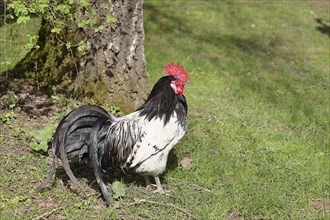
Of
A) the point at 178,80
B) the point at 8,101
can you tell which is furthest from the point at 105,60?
the point at 178,80

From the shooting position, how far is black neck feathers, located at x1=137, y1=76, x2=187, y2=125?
427 cm

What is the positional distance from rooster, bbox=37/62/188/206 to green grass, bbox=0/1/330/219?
37cm

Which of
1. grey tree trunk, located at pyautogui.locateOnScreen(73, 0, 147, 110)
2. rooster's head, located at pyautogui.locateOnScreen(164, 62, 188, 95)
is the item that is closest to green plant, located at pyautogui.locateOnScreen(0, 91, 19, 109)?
grey tree trunk, located at pyautogui.locateOnScreen(73, 0, 147, 110)

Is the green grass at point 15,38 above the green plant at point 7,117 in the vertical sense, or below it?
above

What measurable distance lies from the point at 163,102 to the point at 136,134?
0.39 metres

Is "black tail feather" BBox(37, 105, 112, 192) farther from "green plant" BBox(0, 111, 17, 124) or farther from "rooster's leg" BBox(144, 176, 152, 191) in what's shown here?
"green plant" BBox(0, 111, 17, 124)

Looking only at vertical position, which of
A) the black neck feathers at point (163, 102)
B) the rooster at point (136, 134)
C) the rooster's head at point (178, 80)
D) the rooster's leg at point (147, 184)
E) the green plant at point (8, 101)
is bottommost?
the rooster's leg at point (147, 184)

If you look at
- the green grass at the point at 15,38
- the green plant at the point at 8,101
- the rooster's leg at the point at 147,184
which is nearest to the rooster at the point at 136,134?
the rooster's leg at the point at 147,184

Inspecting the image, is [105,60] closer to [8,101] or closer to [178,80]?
[8,101]

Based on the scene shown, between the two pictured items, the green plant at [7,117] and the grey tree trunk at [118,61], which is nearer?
the green plant at [7,117]

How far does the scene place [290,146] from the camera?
19.3 feet

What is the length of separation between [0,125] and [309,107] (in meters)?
4.65

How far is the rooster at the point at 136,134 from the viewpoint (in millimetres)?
4211

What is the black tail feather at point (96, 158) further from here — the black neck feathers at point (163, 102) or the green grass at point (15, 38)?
the green grass at point (15, 38)
